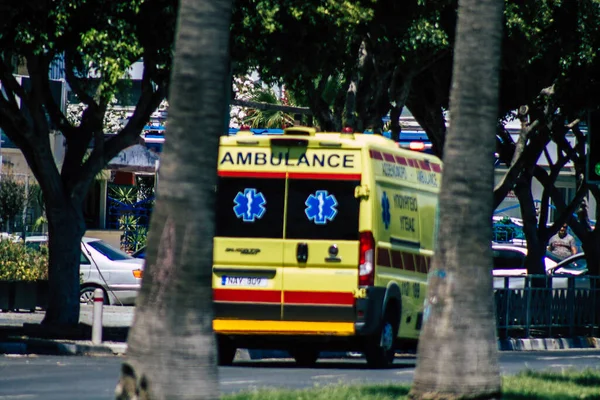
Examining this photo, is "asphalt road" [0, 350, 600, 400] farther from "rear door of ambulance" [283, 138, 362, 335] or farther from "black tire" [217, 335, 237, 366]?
"rear door of ambulance" [283, 138, 362, 335]

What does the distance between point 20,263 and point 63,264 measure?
5.15 metres

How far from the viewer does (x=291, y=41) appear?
19188mm

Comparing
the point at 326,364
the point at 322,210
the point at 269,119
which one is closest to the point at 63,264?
the point at 326,364

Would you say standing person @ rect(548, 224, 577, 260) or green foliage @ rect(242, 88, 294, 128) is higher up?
green foliage @ rect(242, 88, 294, 128)

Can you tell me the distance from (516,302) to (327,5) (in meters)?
8.06

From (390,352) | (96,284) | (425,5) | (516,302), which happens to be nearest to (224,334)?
(390,352)

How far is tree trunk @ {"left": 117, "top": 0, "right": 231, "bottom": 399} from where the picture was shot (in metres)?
7.24

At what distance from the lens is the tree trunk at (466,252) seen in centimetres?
919

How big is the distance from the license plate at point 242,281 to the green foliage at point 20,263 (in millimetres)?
10323

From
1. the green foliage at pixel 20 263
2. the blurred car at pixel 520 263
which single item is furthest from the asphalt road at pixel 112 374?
the blurred car at pixel 520 263

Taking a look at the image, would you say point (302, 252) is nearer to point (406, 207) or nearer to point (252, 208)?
point (252, 208)

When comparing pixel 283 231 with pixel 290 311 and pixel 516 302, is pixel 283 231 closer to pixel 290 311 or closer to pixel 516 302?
pixel 290 311

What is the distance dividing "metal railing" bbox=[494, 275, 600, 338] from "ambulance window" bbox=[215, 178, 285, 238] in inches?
378

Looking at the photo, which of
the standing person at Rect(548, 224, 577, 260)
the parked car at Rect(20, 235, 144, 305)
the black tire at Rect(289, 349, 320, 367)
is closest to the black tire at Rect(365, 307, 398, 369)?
the black tire at Rect(289, 349, 320, 367)
